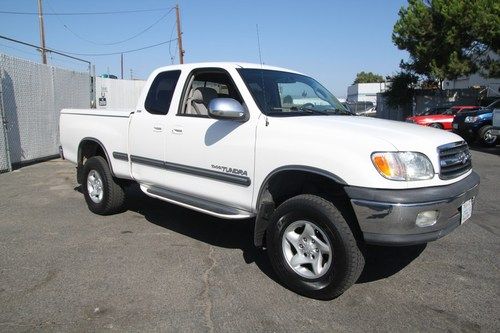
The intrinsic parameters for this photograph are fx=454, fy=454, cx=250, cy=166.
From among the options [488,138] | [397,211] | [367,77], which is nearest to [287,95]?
[397,211]

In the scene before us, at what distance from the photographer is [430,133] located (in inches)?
152

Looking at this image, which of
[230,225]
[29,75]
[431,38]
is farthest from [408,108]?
[230,225]

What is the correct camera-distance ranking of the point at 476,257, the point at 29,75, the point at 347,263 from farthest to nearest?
the point at 29,75 → the point at 476,257 → the point at 347,263

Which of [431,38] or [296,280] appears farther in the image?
[431,38]

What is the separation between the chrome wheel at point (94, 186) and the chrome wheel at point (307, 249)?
3.27m

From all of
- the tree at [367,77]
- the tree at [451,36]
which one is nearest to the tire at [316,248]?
the tree at [451,36]

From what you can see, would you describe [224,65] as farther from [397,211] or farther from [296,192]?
[397,211]

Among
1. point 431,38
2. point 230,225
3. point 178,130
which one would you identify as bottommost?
point 230,225

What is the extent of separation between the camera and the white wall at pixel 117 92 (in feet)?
50.0

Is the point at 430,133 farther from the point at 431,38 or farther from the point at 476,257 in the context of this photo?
the point at 431,38

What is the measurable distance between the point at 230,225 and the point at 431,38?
26690mm

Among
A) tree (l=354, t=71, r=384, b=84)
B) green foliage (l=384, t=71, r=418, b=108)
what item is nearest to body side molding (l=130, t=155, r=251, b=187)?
green foliage (l=384, t=71, r=418, b=108)

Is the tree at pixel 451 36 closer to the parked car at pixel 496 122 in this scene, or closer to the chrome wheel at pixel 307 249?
the parked car at pixel 496 122

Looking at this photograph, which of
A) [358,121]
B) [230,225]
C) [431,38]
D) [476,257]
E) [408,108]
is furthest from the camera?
[408,108]
